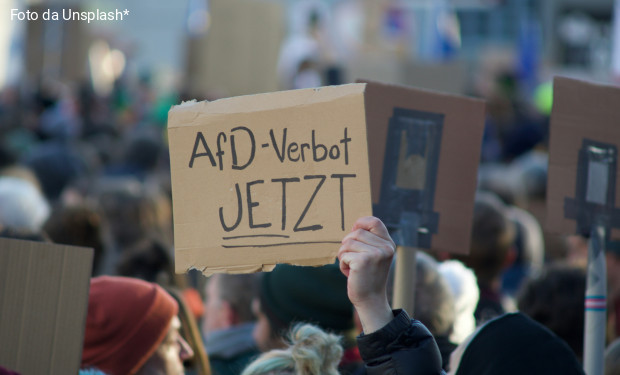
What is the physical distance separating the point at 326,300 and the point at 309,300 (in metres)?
0.06

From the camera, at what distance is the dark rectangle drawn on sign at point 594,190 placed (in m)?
2.45

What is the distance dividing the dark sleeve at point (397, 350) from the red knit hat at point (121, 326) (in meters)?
0.94

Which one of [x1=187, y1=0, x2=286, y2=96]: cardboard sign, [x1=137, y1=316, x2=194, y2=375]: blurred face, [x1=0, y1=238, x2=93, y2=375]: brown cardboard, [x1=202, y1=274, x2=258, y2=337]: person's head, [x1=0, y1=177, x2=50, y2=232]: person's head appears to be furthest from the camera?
[x1=187, y1=0, x2=286, y2=96]: cardboard sign

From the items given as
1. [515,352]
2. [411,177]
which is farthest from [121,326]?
[515,352]

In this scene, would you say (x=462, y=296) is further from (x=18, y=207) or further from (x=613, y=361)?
(x=18, y=207)

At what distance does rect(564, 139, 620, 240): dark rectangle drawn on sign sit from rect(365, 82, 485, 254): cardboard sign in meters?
0.30

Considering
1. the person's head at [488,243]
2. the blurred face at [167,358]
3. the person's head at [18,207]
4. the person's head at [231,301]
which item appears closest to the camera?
the blurred face at [167,358]

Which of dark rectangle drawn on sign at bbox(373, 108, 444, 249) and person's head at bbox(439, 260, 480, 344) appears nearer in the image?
dark rectangle drawn on sign at bbox(373, 108, 444, 249)

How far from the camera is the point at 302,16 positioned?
9727 mm

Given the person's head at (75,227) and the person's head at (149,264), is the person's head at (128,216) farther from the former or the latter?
the person's head at (149,264)

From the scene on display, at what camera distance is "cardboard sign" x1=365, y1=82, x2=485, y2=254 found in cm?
238

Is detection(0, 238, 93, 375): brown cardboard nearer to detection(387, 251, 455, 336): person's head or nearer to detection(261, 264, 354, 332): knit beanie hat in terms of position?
detection(261, 264, 354, 332): knit beanie hat

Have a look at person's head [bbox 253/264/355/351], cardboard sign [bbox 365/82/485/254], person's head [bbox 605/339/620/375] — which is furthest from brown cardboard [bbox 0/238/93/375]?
person's head [bbox 605/339/620/375]

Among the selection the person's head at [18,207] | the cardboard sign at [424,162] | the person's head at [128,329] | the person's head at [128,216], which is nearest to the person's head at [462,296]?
the cardboard sign at [424,162]
